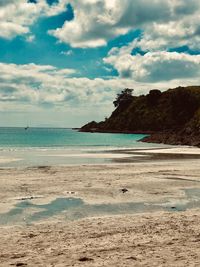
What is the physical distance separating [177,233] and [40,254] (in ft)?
14.7

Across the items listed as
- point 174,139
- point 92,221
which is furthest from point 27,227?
point 174,139

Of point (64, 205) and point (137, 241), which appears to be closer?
point (137, 241)

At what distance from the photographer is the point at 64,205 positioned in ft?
52.6

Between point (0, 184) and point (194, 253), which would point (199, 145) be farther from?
point (194, 253)

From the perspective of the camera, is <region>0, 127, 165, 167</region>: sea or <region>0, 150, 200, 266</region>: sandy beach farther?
<region>0, 127, 165, 167</region>: sea

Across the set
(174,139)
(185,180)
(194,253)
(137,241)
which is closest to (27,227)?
(137,241)

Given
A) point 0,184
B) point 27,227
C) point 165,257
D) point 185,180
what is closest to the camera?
point 165,257

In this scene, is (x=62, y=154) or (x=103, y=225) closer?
(x=103, y=225)

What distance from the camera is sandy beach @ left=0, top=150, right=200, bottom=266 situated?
29.5ft

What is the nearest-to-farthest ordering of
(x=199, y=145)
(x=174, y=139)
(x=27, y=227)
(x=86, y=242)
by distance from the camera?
(x=86, y=242), (x=27, y=227), (x=199, y=145), (x=174, y=139)

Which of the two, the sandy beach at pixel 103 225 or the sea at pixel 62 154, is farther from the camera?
the sea at pixel 62 154

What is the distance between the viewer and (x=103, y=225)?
1238 cm

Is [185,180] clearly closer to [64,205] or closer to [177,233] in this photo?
[64,205]

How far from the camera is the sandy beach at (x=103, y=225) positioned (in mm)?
8992
